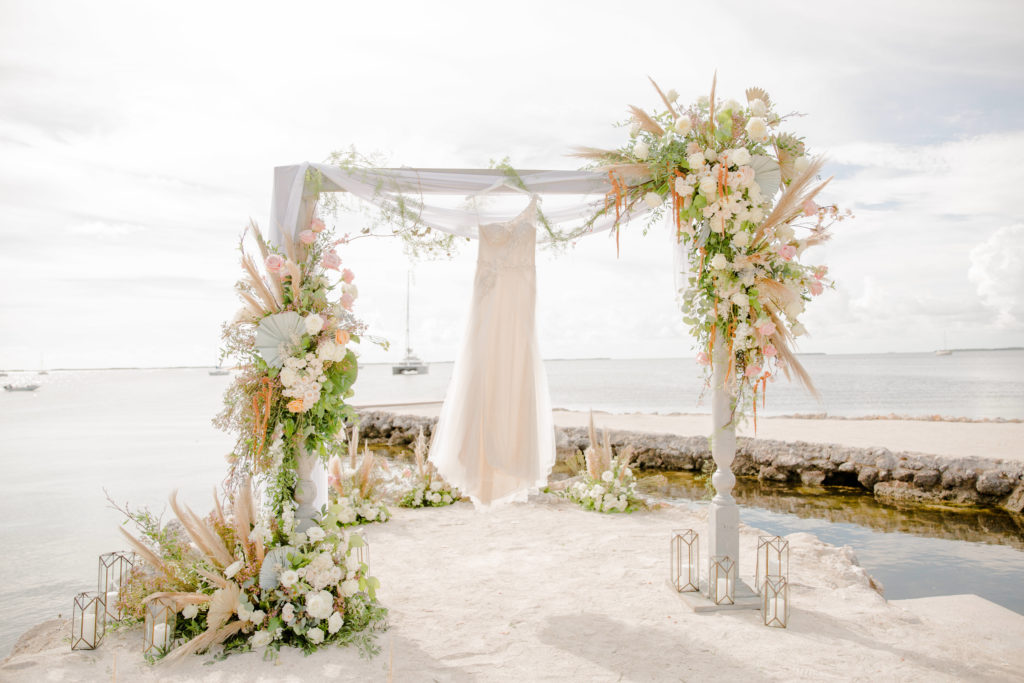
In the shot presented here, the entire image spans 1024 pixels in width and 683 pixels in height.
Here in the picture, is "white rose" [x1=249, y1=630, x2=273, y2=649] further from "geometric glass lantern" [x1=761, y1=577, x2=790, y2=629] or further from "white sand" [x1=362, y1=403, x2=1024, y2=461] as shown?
"white sand" [x1=362, y1=403, x2=1024, y2=461]

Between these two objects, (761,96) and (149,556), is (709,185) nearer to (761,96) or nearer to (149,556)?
(761,96)

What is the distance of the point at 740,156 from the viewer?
3.96 metres

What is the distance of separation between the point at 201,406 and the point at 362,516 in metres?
31.6

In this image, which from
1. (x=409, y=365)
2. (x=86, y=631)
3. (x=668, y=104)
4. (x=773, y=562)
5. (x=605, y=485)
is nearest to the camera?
(x=86, y=631)

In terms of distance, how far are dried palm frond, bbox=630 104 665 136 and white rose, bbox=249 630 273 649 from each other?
13.3 feet

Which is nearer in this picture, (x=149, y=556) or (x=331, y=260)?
(x=149, y=556)

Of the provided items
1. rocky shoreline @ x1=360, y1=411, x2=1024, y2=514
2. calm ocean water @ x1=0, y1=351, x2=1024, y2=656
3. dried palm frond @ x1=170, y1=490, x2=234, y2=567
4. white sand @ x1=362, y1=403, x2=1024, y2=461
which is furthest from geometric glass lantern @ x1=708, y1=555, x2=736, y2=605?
white sand @ x1=362, y1=403, x2=1024, y2=461

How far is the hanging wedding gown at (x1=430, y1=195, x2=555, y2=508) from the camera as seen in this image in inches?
184

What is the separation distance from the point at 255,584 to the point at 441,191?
2879 millimetres

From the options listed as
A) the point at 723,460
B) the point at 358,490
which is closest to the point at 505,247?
the point at 723,460

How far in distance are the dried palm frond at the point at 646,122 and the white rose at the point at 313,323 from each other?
257 cm

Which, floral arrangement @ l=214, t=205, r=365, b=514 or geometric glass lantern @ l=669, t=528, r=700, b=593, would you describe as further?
geometric glass lantern @ l=669, t=528, r=700, b=593

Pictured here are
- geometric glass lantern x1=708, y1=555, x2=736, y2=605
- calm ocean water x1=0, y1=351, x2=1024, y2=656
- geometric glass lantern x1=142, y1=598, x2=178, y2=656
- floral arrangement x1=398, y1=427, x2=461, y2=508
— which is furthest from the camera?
floral arrangement x1=398, y1=427, x2=461, y2=508

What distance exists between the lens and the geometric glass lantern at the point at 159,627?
3474 millimetres
